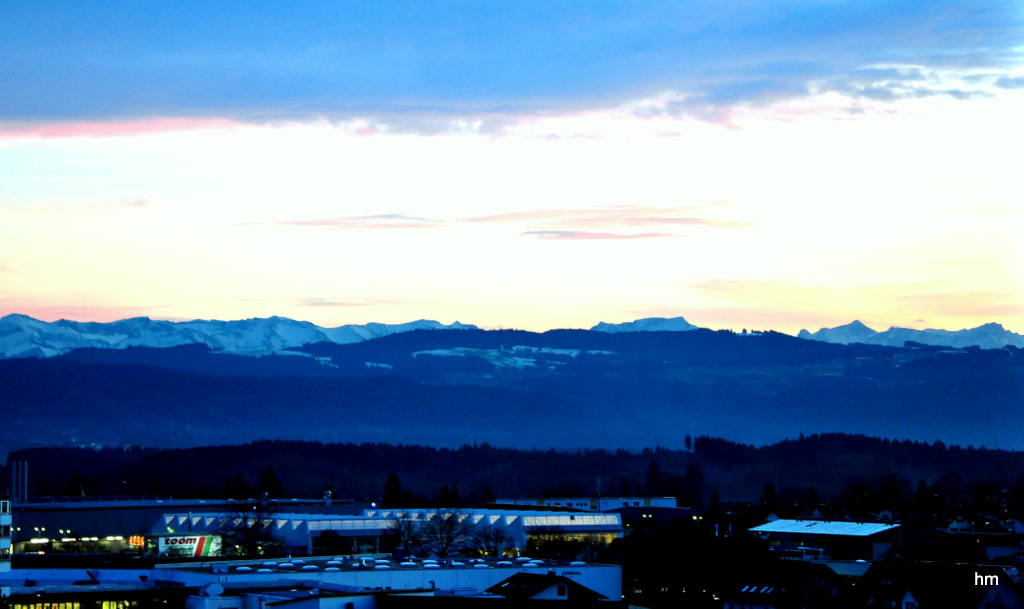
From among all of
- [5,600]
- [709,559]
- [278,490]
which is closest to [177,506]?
[278,490]

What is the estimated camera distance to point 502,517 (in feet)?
380

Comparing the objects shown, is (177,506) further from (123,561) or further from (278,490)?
(123,561)

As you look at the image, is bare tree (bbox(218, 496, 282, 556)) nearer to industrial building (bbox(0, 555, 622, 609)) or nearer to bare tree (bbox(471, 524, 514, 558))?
bare tree (bbox(471, 524, 514, 558))

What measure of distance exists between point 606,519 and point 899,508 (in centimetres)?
4721

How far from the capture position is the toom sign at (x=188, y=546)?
94812mm

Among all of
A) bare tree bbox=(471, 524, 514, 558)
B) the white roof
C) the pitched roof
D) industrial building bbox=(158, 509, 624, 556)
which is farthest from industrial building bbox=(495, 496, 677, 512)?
the pitched roof

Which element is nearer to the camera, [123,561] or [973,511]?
[123,561]

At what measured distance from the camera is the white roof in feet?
351

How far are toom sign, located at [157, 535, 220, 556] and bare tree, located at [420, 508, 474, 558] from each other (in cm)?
1340

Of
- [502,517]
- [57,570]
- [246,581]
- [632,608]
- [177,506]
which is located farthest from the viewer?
[177,506]

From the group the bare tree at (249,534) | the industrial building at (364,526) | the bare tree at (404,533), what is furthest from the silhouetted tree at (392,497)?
the bare tree at (404,533)

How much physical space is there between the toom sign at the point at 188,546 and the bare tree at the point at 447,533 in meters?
13.4

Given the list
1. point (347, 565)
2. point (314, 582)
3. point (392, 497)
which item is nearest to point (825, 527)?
point (347, 565)

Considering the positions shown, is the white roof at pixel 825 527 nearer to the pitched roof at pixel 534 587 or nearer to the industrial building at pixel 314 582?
the industrial building at pixel 314 582
